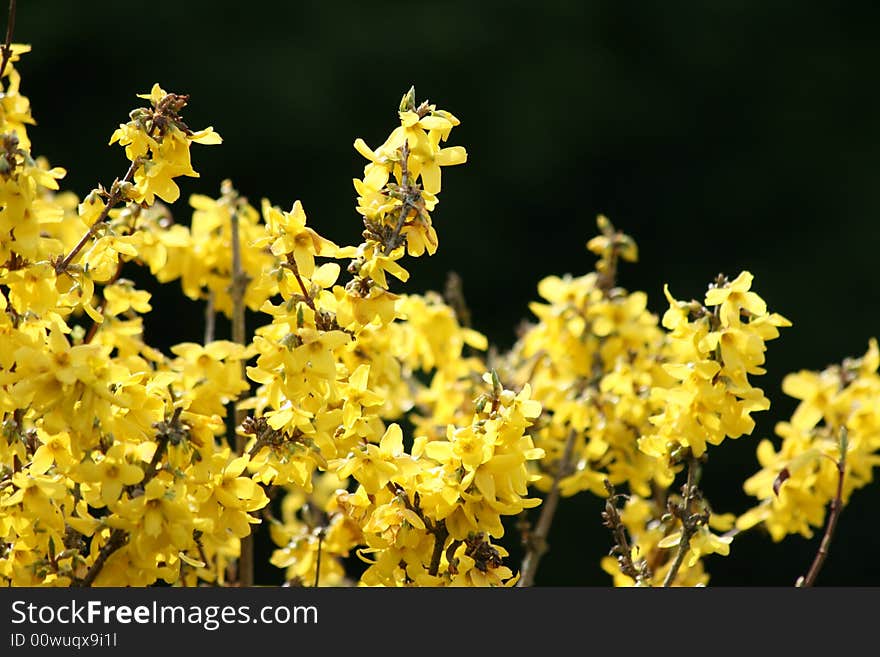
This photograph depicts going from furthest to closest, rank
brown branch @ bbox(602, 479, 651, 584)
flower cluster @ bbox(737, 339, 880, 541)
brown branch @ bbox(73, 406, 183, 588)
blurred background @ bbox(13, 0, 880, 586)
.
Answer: blurred background @ bbox(13, 0, 880, 586), flower cluster @ bbox(737, 339, 880, 541), brown branch @ bbox(602, 479, 651, 584), brown branch @ bbox(73, 406, 183, 588)

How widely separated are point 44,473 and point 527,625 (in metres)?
0.54

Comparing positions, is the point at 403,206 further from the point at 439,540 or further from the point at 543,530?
the point at 543,530

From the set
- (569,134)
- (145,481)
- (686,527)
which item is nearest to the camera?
(145,481)

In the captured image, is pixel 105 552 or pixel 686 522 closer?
pixel 105 552

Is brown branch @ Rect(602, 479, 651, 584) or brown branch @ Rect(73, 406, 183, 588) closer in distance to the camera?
brown branch @ Rect(73, 406, 183, 588)

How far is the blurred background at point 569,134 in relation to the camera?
195 inches

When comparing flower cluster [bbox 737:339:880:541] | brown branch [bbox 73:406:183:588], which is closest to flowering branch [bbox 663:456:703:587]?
flower cluster [bbox 737:339:880:541]

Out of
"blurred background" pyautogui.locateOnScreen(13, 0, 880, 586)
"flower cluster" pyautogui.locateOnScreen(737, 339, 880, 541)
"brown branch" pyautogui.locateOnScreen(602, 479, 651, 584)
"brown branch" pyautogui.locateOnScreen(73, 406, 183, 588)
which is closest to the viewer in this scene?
"brown branch" pyautogui.locateOnScreen(73, 406, 183, 588)

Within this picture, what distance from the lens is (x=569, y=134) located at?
5828mm

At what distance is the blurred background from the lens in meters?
4.96

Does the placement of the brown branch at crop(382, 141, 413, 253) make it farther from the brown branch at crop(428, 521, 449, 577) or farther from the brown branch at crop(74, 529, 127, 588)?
the brown branch at crop(74, 529, 127, 588)

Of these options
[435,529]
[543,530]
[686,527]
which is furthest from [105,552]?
[543,530]

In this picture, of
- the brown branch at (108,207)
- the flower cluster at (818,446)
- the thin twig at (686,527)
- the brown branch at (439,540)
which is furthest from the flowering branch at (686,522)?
the brown branch at (108,207)

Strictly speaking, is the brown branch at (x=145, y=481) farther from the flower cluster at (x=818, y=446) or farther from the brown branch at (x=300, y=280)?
the flower cluster at (x=818, y=446)
